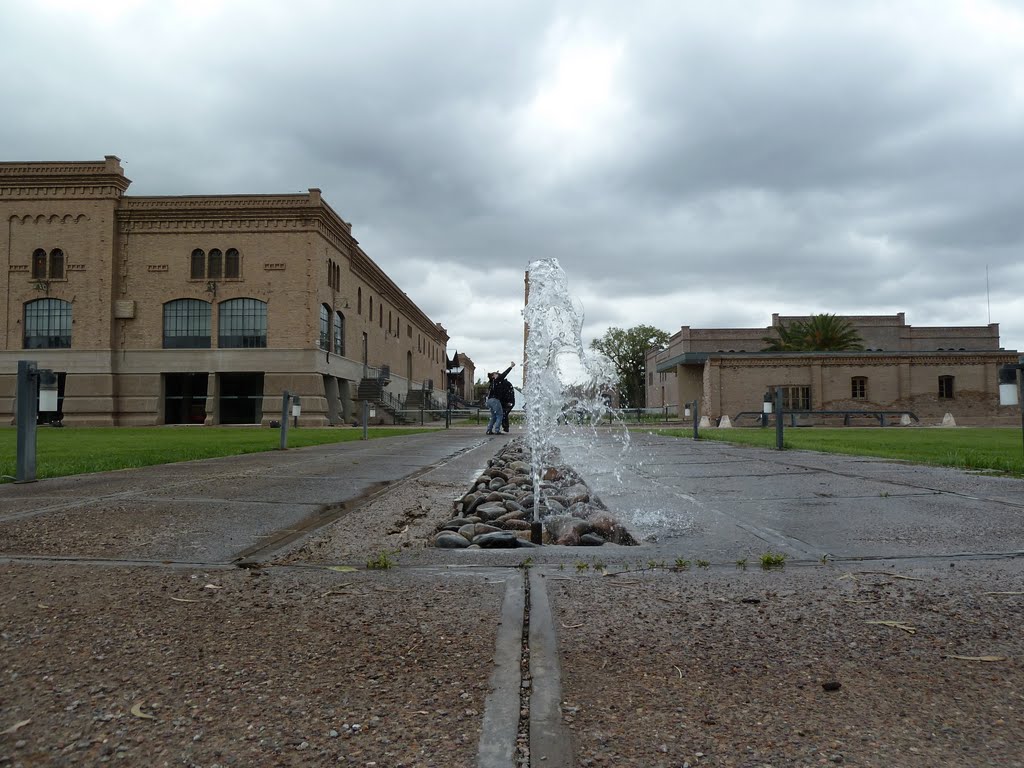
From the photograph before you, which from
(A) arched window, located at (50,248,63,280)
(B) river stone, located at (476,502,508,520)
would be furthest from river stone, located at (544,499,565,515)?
(A) arched window, located at (50,248,63,280)

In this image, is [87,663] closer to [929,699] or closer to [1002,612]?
[929,699]

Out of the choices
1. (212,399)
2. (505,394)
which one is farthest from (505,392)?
(212,399)

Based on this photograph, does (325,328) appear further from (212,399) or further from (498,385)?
(498,385)

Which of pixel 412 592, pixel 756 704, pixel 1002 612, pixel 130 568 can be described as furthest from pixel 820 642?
pixel 130 568

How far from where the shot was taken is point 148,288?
121 feet

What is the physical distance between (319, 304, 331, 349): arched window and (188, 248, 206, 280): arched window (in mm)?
6188

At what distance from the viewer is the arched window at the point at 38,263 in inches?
1454

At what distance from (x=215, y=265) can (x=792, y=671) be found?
39426mm

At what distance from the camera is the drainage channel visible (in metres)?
1.41

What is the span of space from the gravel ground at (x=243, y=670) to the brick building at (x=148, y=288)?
114 ft

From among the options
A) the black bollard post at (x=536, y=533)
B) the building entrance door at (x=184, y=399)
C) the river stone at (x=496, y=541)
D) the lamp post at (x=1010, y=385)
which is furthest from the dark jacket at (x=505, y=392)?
the building entrance door at (x=184, y=399)

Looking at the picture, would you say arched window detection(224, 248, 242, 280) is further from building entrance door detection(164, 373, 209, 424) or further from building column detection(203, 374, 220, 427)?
building entrance door detection(164, 373, 209, 424)

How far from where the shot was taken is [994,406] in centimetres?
3897

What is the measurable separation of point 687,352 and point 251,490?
45.7 m
